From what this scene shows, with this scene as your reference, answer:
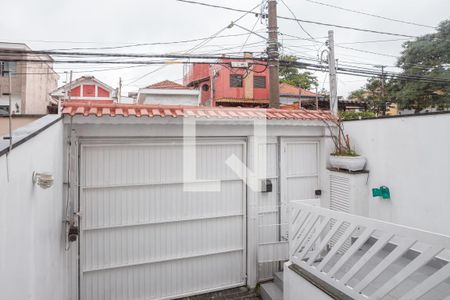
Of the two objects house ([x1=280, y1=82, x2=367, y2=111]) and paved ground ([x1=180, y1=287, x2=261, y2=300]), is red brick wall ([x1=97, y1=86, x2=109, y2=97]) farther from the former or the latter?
paved ground ([x1=180, y1=287, x2=261, y2=300])

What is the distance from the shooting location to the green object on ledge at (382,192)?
189 inches

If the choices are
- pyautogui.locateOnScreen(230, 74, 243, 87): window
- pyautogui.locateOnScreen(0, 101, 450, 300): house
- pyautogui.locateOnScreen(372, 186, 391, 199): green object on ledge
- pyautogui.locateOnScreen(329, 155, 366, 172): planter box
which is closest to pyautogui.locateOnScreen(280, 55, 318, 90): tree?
pyautogui.locateOnScreen(230, 74, 243, 87): window

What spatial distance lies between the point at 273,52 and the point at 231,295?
7.09 m

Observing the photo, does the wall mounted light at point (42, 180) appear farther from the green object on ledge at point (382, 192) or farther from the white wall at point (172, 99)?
the white wall at point (172, 99)

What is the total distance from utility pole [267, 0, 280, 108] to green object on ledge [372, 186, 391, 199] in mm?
5224

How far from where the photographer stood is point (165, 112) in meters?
4.62

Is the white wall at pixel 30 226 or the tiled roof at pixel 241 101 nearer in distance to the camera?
the white wall at pixel 30 226

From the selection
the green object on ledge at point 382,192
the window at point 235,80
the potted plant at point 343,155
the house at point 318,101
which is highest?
the window at point 235,80

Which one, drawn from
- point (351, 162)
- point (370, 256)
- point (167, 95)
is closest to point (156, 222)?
point (370, 256)

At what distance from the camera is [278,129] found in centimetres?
540

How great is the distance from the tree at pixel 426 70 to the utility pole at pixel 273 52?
12.8m

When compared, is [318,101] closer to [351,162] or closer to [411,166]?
[351,162]

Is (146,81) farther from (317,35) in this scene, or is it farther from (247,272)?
(247,272)

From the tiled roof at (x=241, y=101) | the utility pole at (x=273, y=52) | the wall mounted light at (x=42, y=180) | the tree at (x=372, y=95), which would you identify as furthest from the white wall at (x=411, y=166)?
the tiled roof at (x=241, y=101)
